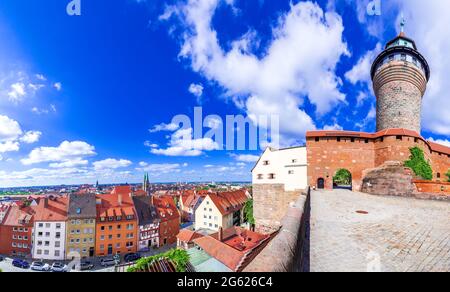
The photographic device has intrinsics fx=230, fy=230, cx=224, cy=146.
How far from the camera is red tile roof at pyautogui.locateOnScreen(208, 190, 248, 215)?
125 feet

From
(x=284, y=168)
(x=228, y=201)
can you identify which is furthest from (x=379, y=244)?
(x=228, y=201)

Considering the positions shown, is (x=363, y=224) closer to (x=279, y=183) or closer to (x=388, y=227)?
(x=388, y=227)

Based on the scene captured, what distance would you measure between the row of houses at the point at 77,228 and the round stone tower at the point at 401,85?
33.9 metres

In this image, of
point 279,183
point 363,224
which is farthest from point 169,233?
point 363,224

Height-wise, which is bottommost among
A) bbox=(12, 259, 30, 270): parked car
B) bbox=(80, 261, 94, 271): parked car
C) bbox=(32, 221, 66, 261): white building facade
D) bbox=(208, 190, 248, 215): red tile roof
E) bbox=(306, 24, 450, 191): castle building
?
bbox=(12, 259, 30, 270): parked car

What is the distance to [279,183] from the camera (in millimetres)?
21219

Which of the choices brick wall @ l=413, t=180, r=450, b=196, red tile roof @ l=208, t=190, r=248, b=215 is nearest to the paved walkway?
Answer: brick wall @ l=413, t=180, r=450, b=196

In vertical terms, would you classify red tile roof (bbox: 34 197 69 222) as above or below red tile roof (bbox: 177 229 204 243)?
above

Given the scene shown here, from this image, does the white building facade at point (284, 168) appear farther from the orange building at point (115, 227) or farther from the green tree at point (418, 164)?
the orange building at point (115, 227)

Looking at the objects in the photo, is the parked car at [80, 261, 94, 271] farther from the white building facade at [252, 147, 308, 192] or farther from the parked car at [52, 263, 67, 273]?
the white building facade at [252, 147, 308, 192]

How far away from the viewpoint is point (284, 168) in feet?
67.6

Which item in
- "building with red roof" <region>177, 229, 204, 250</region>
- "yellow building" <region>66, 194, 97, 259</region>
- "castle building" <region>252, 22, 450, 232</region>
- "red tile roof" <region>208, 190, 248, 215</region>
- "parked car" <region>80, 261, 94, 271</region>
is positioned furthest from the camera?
"red tile roof" <region>208, 190, 248, 215</region>

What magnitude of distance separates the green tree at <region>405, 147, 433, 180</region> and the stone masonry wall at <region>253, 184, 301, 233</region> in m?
8.38
